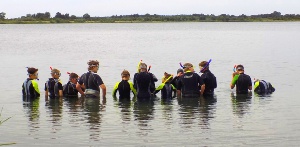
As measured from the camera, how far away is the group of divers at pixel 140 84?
78.7 ft

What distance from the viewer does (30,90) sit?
25.1 metres

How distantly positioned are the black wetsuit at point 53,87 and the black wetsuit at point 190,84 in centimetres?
408

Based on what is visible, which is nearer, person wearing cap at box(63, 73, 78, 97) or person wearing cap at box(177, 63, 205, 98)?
person wearing cap at box(177, 63, 205, 98)

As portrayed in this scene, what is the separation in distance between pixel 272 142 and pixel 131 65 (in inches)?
1091

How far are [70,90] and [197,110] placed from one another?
5.07 meters

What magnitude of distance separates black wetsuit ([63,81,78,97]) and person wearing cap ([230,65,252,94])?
551cm

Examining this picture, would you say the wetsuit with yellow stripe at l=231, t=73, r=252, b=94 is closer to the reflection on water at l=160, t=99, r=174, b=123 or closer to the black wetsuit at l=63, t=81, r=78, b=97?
the reflection on water at l=160, t=99, r=174, b=123

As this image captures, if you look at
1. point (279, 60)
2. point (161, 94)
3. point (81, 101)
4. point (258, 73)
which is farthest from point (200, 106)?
point (279, 60)

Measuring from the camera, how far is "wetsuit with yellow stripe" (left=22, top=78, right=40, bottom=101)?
81.4 feet

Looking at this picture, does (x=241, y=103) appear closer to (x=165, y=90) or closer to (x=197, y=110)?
(x=197, y=110)

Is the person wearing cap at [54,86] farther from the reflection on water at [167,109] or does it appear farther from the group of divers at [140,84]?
the reflection on water at [167,109]

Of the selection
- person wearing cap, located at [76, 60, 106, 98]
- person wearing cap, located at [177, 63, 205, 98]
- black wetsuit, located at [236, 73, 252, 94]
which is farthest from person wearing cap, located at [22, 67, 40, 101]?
black wetsuit, located at [236, 73, 252, 94]

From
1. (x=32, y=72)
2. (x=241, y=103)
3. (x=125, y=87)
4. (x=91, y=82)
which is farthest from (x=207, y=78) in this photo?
(x=32, y=72)

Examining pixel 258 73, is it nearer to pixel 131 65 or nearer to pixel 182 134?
pixel 131 65
